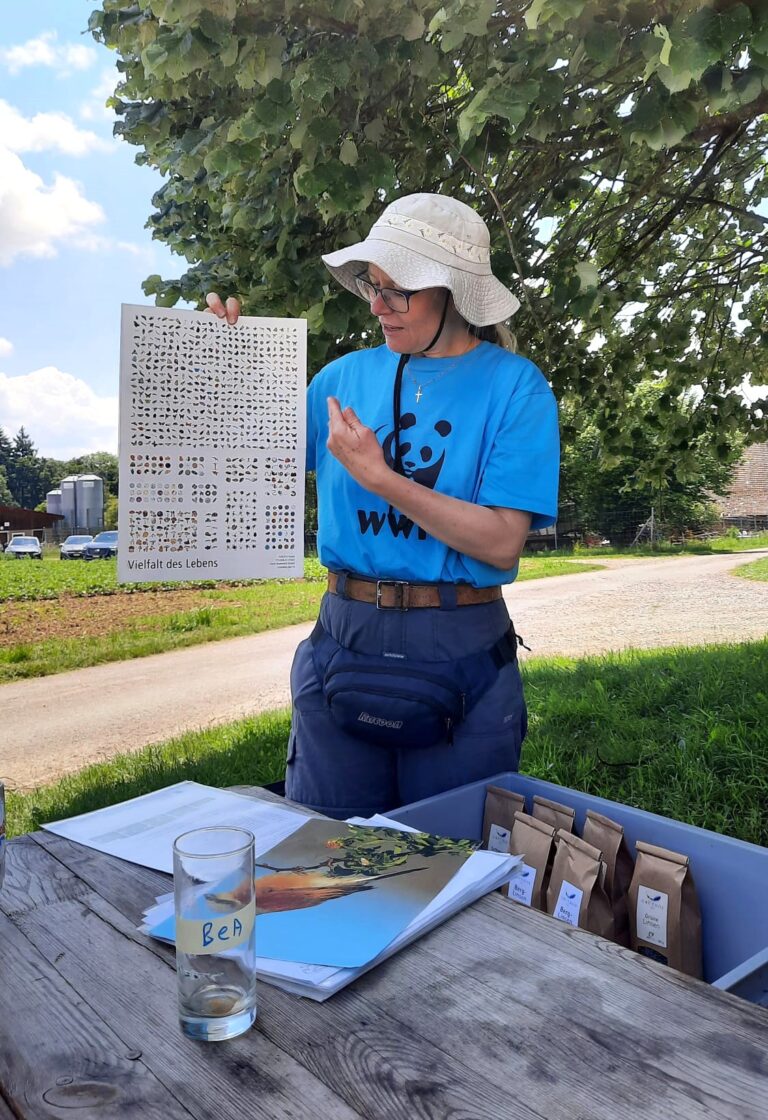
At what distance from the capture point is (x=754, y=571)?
9961 millimetres

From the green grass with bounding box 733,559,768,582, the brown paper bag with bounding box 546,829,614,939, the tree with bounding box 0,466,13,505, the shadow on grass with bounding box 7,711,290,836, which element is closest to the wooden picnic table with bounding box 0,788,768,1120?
the brown paper bag with bounding box 546,829,614,939

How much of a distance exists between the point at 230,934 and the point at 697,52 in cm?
164

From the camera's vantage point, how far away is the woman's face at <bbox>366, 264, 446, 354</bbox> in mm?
1364

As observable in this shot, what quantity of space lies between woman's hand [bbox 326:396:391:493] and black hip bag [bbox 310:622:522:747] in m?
0.28

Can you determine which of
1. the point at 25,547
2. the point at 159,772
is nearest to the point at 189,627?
the point at 25,547

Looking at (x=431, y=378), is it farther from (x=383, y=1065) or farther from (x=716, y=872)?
(x=383, y=1065)

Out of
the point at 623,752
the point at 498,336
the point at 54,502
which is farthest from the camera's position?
the point at 54,502

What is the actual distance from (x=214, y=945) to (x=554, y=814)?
64 centimetres

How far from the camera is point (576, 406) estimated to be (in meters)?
4.26

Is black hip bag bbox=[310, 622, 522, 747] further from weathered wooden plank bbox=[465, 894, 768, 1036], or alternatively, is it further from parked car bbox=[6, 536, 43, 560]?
parked car bbox=[6, 536, 43, 560]

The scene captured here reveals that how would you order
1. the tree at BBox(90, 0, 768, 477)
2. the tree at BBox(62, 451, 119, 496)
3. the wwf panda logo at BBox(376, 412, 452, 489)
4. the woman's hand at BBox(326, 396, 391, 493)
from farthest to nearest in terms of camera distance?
1. the tree at BBox(62, 451, 119, 496)
2. the tree at BBox(90, 0, 768, 477)
3. the wwf panda logo at BBox(376, 412, 452, 489)
4. the woman's hand at BBox(326, 396, 391, 493)

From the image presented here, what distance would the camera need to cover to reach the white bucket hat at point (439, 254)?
1.33 m

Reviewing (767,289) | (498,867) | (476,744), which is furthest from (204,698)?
(498,867)

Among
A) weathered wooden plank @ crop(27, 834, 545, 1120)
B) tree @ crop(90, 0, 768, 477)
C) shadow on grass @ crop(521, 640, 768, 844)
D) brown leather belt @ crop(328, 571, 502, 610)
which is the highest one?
tree @ crop(90, 0, 768, 477)
